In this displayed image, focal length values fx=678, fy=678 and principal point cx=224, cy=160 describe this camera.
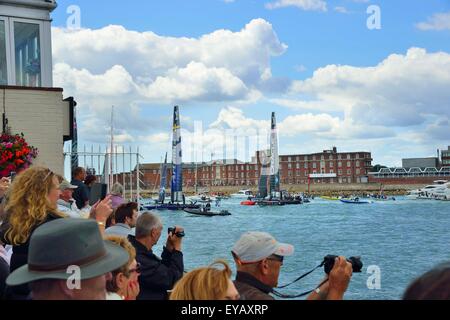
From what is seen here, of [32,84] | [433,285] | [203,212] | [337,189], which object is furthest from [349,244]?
[337,189]

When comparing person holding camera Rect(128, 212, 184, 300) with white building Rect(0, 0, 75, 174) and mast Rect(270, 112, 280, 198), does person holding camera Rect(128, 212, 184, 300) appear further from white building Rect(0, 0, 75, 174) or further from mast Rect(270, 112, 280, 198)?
mast Rect(270, 112, 280, 198)

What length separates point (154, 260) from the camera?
208 inches

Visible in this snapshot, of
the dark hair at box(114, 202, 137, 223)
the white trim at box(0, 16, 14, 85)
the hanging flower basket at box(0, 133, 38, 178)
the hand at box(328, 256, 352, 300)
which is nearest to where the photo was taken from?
the hand at box(328, 256, 352, 300)

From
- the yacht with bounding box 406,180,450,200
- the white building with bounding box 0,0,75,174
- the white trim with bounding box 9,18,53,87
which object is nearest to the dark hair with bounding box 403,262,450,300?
the white building with bounding box 0,0,75,174

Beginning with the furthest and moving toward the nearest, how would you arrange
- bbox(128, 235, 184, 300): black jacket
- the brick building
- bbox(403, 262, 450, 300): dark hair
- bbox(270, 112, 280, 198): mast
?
1. the brick building
2. bbox(270, 112, 280, 198): mast
3. bbox(128, 235, 184, 300): black jacket
4. bbox(403, 262, 450, 300): dark hair

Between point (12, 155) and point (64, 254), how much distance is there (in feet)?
24.8

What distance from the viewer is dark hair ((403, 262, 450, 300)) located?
2053 millimetres

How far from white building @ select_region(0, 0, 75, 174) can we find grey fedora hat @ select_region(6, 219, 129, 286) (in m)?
9.31

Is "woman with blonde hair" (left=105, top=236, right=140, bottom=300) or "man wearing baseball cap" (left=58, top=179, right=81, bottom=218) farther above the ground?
"man wearing baseball cap" (left=58, top=179, right=81, bottom=218)

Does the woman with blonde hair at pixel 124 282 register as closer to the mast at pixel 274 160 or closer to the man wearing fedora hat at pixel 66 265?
the man wearing fedora hat at pixel 66 265

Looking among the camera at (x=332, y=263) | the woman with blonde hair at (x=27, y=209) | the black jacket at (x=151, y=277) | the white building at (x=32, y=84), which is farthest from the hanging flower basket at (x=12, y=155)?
the camera at (x=332, y=263)

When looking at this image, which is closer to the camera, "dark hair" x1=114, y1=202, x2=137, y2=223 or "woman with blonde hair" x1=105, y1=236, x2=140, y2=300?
"woman with blonde hair" x1=105, y1=236, x2=140, y2=300
